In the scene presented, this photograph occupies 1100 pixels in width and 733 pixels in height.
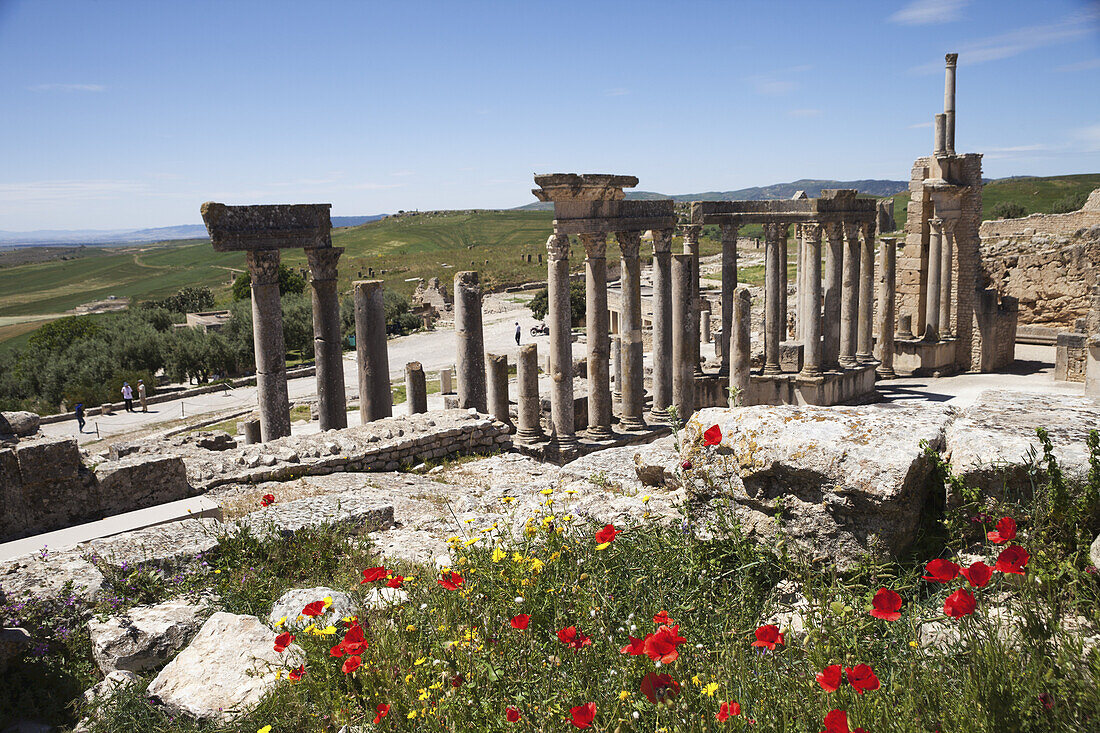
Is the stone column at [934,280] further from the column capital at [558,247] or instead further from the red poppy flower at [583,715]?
the red poppy flower at [583,715]

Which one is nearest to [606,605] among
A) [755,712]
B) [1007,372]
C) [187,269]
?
[755,712]

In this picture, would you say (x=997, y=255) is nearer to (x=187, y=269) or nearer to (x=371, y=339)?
(x=371, y=339)

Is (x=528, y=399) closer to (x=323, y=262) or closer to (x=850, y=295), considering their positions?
(x=323, y=262)

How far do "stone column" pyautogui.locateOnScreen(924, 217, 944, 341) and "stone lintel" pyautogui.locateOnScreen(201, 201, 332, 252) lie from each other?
830 inches

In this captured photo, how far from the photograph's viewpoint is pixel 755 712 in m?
3.12

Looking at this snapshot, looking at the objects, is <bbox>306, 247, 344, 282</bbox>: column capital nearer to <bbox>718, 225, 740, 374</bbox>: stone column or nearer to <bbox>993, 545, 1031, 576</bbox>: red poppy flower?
<bbox>718, 225, 740, 374</bbox>: stone column

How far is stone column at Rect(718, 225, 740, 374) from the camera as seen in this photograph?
22219 millimetres

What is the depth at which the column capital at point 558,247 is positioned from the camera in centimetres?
1509

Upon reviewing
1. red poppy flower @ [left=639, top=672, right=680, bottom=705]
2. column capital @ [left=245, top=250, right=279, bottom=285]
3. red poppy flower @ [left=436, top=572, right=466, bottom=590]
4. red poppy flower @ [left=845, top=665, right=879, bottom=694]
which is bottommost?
red poppy flower @ [left=436, top=572, right=466, bottom=590]

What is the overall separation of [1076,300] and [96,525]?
32342 millimetres

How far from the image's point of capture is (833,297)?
2269cm

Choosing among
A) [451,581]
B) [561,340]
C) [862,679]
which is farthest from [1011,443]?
[561,340]

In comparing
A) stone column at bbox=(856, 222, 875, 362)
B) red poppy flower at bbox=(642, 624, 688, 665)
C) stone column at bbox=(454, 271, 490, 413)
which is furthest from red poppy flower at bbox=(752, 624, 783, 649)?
stone column at bbox=(856, 222, 875, 362)

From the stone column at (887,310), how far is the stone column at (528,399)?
15.1 m
